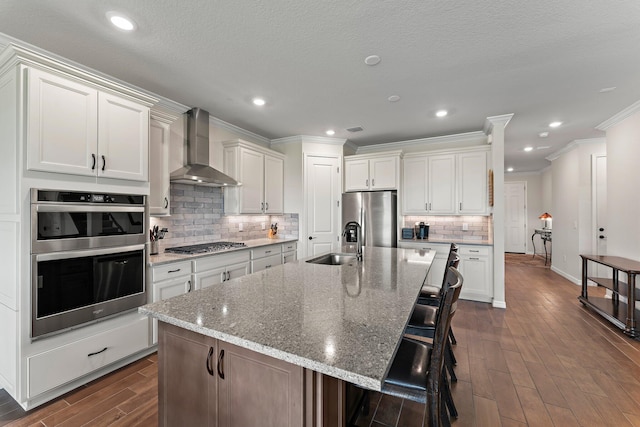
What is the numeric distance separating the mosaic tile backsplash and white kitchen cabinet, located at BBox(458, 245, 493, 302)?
270 centimetres

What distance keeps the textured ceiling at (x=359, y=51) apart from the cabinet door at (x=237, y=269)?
199cm

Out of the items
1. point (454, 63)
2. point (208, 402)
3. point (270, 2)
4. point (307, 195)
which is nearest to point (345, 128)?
point (307, 195)

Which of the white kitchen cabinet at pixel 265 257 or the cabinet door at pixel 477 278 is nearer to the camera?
the white kitchen cabinet at pixel 265 257

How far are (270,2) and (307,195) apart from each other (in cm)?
310

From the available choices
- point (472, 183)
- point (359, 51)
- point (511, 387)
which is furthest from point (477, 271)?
point (359, 51)

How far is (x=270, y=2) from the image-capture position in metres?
1.69

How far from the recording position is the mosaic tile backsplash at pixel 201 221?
3.28 meters

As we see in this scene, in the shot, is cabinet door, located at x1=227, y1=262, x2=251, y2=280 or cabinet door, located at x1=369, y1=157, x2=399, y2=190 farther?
cabinet door, located at x1=369, y1=157, x2=399, y2=190

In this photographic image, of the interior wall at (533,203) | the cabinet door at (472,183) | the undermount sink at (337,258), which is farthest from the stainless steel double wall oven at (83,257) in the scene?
the interior wall at (533,203)

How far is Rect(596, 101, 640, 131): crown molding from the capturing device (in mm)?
3283

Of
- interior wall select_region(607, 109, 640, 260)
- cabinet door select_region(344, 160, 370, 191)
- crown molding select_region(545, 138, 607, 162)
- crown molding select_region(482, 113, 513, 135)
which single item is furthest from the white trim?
cabinet door select_region(344, 160, 370, 191)

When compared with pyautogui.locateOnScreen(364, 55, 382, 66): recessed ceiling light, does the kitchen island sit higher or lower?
lower

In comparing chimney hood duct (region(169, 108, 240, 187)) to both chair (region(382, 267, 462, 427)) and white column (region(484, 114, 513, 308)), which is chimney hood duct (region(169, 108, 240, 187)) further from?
white column (region(484, 114, 513, 308))

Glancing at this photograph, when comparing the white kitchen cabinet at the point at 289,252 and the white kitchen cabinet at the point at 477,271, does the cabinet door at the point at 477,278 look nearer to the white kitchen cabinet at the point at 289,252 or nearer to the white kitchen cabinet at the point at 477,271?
the white kitchen cabinet at the point at 477,271
